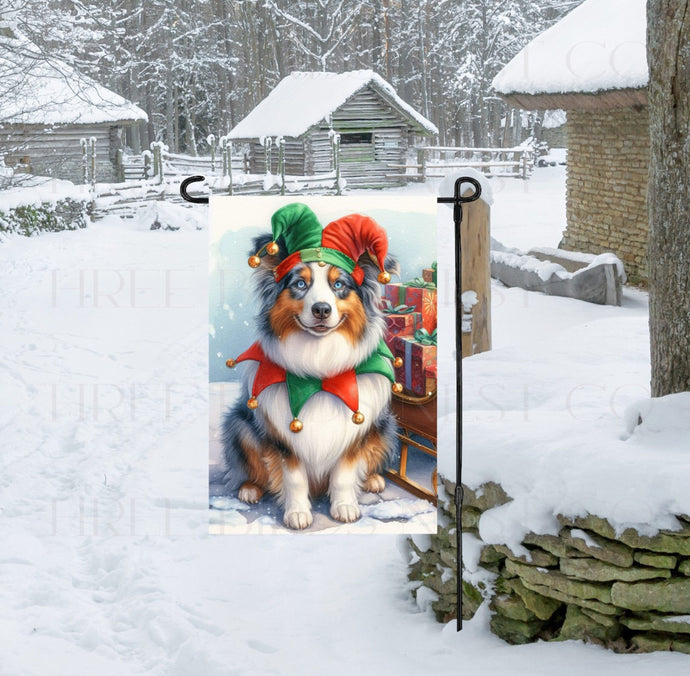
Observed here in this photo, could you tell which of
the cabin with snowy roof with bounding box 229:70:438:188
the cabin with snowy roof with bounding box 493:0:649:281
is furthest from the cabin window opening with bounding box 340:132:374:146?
the cabin with snowy roof with bounding box 493:0:649:281

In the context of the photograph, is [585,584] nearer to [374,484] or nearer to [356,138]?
[374,484]

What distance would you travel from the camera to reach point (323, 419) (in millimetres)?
3277

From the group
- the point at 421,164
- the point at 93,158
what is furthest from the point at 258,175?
the point at 421,164

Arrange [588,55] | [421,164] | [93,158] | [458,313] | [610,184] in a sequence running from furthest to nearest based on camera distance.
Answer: [421,164], [93,158], [610,184], [588,55], [458,313]

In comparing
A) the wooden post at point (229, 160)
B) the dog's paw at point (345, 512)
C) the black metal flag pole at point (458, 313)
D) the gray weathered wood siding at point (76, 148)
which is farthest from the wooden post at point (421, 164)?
the dog's paw at point (345, 512)

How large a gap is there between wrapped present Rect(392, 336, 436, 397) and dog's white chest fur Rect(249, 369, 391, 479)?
0.23 ft

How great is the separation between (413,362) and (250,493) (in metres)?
0.71

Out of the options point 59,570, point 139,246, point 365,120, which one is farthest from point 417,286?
point 365,120

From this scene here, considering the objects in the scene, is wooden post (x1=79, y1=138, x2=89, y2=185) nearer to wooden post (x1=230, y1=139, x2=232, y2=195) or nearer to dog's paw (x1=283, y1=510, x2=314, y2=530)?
wooden post (x1=230, y1=139, x2=232, y2=195)

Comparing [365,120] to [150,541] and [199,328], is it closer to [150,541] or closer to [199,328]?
[199,328]

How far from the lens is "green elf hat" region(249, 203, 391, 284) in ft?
10.6

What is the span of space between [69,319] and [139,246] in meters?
6.00

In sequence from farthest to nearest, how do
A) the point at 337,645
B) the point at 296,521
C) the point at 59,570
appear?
the point at 59,570, the point at 337,645, the point at 296,521

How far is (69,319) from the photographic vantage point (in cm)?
1200
